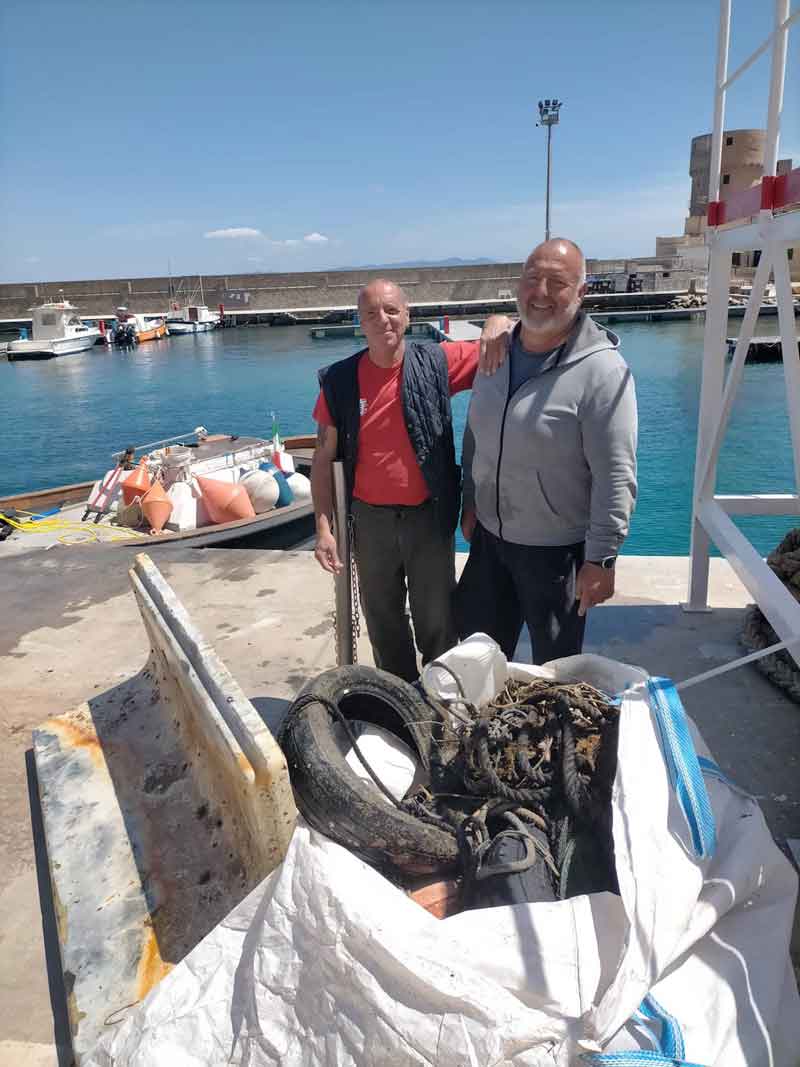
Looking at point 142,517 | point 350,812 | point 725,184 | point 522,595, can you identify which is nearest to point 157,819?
point 350,812

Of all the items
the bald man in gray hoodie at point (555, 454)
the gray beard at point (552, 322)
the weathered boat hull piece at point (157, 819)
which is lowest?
the weathered boat hull piece at point (157, 819)

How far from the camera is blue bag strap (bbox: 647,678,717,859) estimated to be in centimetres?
175

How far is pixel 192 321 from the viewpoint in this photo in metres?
54.1

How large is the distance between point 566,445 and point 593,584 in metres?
0.51

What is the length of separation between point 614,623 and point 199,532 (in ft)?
18.4

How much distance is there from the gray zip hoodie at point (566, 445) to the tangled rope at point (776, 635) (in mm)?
1205

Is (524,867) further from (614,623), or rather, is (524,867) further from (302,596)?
(302,596)

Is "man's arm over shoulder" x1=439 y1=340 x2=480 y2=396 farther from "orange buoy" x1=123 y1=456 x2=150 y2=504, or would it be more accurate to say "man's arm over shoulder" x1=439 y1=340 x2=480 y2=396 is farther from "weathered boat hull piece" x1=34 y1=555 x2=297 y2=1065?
"orange buoy" x1=123 y1=456 x2=150 y2=504

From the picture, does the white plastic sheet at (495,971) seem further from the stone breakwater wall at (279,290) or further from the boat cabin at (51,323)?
the stone breakwater wall at (279,290)

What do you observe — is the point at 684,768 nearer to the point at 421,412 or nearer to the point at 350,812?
the point at 350,812

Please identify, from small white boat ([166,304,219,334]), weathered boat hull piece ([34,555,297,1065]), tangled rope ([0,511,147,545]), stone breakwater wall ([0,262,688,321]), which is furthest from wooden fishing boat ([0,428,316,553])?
small white boat ([166,304,219,334])

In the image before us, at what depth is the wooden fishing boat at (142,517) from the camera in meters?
8.77

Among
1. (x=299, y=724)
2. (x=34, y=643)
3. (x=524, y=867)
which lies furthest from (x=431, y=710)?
(x=34, y=643)

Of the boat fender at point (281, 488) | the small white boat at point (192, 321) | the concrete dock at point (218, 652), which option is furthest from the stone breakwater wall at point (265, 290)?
the concrete dock at point (218, 652)
